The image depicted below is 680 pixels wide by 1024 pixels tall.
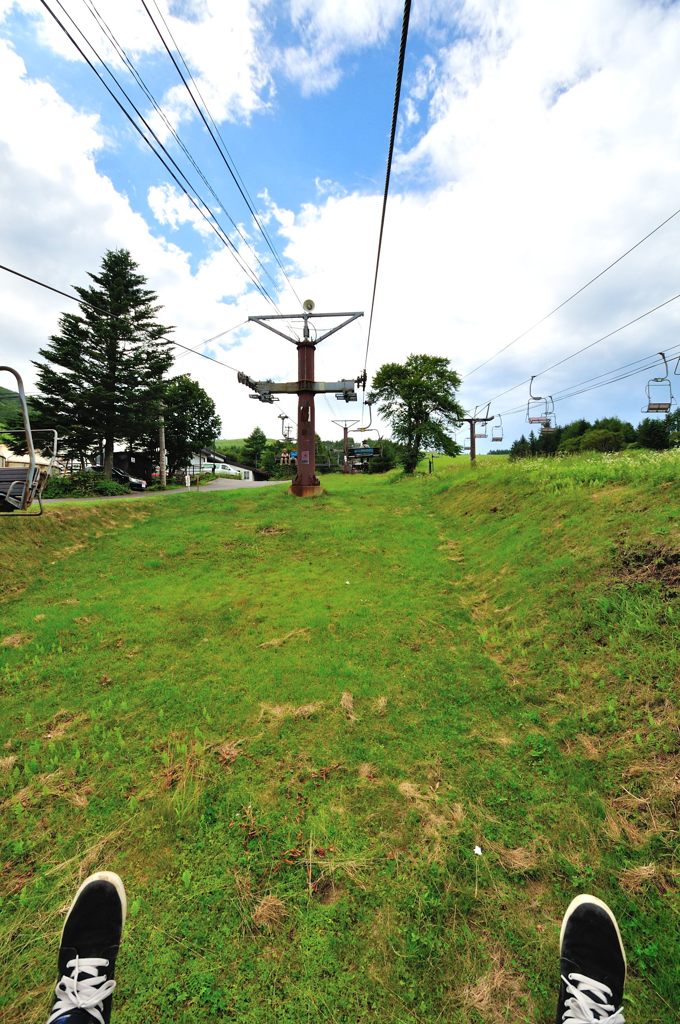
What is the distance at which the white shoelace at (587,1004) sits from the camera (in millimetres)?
1931

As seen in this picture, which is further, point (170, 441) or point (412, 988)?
point (170, 441)

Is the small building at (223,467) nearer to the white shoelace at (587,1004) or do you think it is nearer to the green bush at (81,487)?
the green bush at (81,487)

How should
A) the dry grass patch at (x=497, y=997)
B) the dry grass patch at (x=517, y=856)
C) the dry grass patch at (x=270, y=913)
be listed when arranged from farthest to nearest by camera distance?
the dry grass patch at (x=517, y=856) → the dry grass patch at (x=270, y=913) → the dry grass patch at (x=497, y=997)

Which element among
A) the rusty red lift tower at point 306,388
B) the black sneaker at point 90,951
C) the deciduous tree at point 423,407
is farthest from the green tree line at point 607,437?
the black sneaker at point 90,951

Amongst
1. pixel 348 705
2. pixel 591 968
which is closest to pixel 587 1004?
pixel 591 968

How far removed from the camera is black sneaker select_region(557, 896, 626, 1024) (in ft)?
6.41

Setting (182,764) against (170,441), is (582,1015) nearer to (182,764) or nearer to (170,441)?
(182,764)

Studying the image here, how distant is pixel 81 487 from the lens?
27.1 meters

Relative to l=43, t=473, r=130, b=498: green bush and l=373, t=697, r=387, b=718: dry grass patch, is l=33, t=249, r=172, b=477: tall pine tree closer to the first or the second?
l=43, t=473, r=130, b=498: green bush

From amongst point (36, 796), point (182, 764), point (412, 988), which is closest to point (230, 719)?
point (182, 764)

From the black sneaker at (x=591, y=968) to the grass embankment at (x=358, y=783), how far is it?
0.28 feet

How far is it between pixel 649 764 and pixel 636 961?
1.41 m

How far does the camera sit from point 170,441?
4419cm

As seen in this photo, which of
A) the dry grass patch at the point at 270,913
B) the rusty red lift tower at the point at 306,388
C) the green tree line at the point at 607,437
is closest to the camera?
the dry grass patch at the point at 270,913
